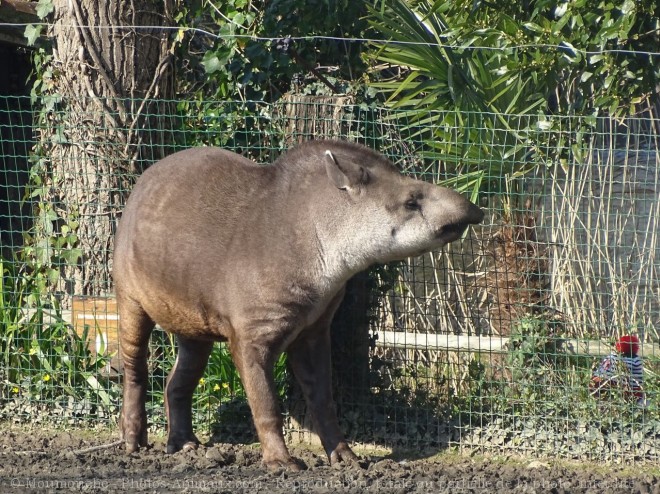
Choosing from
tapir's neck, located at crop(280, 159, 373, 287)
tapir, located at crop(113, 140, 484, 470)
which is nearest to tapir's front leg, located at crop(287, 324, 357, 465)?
tapir, located at crop(113, 140, 484, 470)

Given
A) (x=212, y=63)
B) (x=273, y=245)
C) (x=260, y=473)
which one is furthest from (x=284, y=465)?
(x=212, y=63)

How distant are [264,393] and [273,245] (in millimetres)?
763

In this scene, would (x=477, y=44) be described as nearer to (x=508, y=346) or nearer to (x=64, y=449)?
(x=508, y=346)

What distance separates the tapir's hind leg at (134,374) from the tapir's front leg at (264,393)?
2.69ft

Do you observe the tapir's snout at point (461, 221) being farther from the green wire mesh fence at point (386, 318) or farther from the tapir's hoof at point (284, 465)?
the tapir's hoof at point (284, 465)

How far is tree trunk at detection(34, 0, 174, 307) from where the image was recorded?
269 inches

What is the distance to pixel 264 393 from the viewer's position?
544cm

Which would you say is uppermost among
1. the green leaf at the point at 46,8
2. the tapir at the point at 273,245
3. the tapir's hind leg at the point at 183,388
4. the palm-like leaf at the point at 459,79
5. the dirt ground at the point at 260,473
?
the green leaf at the point at 46,8

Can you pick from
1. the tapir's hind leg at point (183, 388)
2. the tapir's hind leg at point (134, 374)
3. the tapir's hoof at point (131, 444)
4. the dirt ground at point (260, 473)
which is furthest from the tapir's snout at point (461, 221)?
the tapir's hoof at point (131, 444)

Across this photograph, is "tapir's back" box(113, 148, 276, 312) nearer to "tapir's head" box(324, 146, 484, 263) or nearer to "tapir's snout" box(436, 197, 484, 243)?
"tapir's head" box(324, 146, 484, 263)

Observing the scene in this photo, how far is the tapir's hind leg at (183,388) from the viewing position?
6.18 metres

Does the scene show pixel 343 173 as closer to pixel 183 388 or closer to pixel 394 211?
pixel 394 211

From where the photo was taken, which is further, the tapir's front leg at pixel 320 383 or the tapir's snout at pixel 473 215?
the tapir's front leg at pixel 320 383

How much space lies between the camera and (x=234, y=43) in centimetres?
732
